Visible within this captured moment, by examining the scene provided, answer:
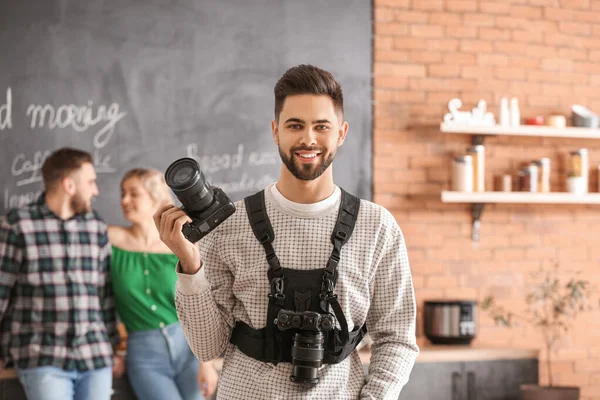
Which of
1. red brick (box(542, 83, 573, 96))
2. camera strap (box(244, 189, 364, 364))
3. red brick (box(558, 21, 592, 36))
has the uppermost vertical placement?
red brick (box(558, 21, 592, 36))

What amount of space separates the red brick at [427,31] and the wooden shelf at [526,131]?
541mm

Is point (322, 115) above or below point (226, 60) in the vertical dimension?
below

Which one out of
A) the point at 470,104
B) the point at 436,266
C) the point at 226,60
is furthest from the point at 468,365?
the point at 226,60

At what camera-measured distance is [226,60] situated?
4.13m

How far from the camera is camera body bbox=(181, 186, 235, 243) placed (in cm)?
161

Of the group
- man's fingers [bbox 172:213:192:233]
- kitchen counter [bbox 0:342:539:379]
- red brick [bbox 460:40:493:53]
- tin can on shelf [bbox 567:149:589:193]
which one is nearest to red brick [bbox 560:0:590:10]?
red brick [bbox 460:40:493:53]

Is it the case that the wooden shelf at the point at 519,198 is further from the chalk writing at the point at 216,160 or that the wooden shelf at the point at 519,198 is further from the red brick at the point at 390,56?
the chalk writing at the point at 216,160

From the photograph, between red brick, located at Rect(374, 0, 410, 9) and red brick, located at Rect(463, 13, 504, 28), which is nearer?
red brick, located at Rect(374, 0, 410, 9)

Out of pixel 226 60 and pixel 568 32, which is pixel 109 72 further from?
pixel 568 32

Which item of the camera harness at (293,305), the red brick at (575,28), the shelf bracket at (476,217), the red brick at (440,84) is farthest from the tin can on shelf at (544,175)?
the camera harness at (293,305)

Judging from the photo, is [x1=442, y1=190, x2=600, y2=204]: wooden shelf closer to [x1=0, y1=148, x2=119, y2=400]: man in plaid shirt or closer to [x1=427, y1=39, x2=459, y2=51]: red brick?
[x1=427, y1=39, x2=459, y2=51]: red brick

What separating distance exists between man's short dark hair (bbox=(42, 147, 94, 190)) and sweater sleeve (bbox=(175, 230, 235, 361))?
160cm

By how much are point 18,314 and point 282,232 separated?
176 cm

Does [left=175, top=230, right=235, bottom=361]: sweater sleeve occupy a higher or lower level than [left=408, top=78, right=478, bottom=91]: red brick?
lower
